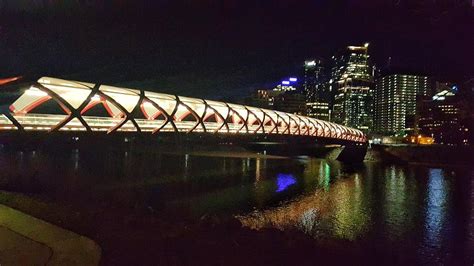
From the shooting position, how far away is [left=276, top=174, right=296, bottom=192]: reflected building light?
40194 mm

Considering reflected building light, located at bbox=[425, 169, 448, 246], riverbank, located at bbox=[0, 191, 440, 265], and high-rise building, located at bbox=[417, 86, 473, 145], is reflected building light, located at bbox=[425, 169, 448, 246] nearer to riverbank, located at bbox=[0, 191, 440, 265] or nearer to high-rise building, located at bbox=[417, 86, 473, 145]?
riverbank, located at bbox=[0, 191, 440, 265]

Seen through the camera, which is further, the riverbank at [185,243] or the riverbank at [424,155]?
the riverbank at [424,155]

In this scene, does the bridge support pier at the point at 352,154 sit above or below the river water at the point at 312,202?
above

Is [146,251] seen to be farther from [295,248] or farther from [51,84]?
[51,84]

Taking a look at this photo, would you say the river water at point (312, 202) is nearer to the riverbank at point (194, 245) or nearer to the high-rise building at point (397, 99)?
the riverbank at point (194, 245)

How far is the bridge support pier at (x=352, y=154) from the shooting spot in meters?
81.8

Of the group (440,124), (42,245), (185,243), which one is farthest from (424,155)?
(42,245)

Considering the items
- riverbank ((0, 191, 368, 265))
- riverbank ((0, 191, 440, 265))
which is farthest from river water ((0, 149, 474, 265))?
riverbank ((0, 191, 368, 265))

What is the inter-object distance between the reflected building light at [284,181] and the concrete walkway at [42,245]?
A: 96.6 feet

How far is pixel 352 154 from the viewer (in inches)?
3248

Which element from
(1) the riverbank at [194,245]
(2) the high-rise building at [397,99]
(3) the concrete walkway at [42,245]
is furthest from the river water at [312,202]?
(2) the high-rise building at [397,99]

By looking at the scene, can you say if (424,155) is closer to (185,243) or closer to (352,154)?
(352,154)

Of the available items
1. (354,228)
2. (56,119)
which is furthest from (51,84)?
(354,228)

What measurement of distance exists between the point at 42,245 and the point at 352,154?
79.0 metres
